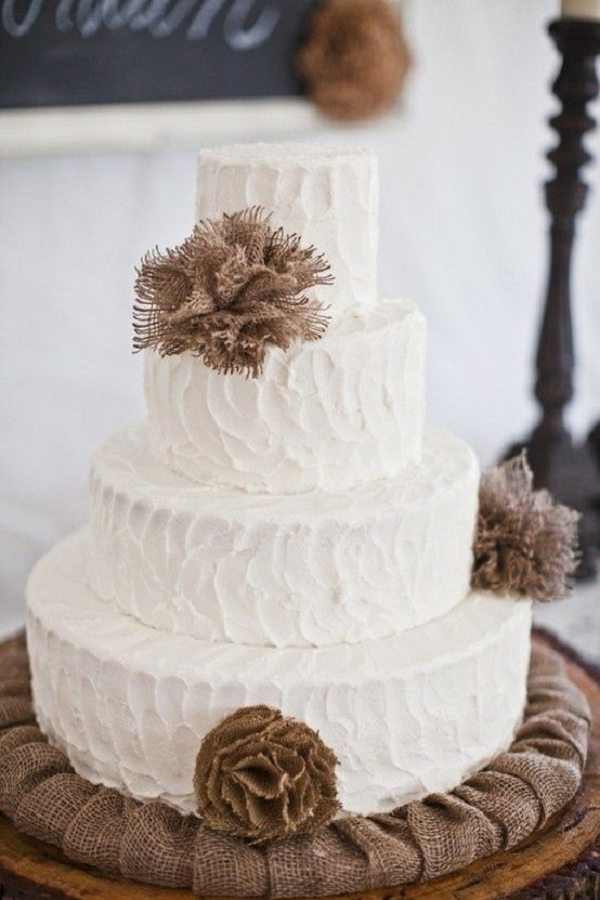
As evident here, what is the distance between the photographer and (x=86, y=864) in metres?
1.07

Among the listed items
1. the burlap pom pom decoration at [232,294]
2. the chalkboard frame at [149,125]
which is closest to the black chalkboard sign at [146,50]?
the chalkboard frame at [149,125]

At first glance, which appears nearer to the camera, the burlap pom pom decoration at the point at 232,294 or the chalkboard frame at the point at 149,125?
the burlap pom pom decoration at the point at 232,294

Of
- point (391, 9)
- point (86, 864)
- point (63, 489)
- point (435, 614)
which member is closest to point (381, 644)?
point (435, 614)

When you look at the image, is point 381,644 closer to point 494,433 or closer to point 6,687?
point 6,687

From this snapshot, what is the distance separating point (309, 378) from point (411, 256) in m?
1.19

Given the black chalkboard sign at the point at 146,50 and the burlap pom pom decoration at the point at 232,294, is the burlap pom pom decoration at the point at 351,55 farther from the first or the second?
the burlap pom pom decoration at the point at 232,294

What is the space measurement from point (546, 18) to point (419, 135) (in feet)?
1.14

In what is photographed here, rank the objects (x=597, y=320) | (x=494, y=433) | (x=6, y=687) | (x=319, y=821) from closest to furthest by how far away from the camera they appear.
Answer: (x=319, y=821) → (x=6, y=687) → (x=494, y=433) → (x=597, y=320)

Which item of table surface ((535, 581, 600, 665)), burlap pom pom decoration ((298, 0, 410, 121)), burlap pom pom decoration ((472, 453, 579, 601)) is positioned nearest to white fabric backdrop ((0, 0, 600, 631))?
burlap pom pom decoration ((298, 0, 410, 121))

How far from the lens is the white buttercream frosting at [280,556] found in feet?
3.50

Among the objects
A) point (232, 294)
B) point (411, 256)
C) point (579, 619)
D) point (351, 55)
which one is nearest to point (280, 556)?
point (232, 294)

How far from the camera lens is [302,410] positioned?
1083 millimetres

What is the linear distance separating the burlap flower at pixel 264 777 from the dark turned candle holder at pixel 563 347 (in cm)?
92

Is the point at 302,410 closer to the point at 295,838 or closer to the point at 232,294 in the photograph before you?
the point at 232,294
